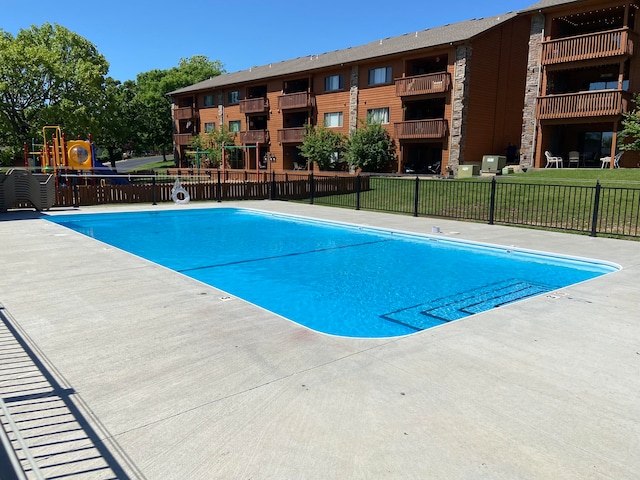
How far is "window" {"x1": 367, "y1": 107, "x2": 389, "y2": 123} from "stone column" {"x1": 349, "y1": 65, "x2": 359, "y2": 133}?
1.48 m

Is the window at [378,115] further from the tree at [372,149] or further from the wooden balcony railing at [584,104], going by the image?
the wooden balcony railing at [584,104]

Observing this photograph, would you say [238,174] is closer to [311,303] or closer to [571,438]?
[311,303]

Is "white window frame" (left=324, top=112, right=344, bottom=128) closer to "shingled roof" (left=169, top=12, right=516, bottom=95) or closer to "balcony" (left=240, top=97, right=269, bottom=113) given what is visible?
"shingled roof" (left=169, top=12, right=516, bottom=95)

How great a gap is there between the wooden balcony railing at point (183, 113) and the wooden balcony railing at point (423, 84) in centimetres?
2638

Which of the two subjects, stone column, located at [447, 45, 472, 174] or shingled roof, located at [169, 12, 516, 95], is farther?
shingled roof, located at [169, 12, 516, 95]

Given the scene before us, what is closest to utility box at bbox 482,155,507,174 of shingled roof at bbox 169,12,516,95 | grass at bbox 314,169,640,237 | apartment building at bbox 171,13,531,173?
apartment building at bbox 171,13,531,173

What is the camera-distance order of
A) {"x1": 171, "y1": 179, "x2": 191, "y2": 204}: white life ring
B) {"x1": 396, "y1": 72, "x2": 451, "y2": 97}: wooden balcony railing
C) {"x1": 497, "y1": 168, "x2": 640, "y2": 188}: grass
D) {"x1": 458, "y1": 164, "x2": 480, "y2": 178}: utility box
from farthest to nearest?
1. {"x1": 396, "y1": 72, "x2": 451, "y2": 97}: wooden balcony railing
2. {"x1": 458, "y1": 164, "x2": 480, "y2": 178}: utility box
3. {"x1": 171, "y1": 179, "x2": 191, "y2": 204}: white life ring
4. {"x1": 497, "y1": 168, "x2": 640, "y2": 188}: grass

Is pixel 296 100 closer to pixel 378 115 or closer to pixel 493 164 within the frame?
pixel 378 115

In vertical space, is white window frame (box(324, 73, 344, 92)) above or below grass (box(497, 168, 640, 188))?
above

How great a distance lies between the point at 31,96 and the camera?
36812 mm

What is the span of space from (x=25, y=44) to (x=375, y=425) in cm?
4475

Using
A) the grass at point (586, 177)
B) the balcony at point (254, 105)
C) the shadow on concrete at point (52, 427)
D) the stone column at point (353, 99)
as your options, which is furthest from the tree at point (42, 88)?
the shadow on concrete at point (52, 427)

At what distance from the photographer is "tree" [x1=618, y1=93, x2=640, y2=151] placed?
70.5 feet

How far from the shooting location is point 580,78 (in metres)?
26.8
